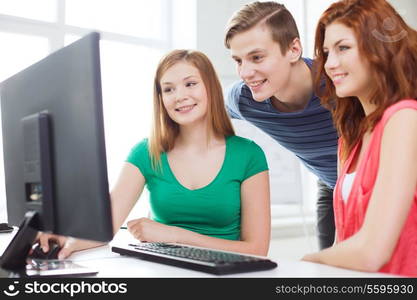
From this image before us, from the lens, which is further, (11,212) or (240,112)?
(240,112)

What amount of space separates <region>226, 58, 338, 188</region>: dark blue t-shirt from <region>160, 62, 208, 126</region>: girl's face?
0.35 meters

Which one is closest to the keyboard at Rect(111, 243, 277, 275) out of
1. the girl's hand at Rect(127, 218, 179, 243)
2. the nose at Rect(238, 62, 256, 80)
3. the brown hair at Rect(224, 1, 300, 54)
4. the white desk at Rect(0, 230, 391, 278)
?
the white desk at Rect(0, 230, 391, 278)

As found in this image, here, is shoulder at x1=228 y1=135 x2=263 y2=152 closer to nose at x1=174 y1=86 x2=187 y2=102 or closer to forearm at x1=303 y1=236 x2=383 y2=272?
nose at x1=174 y1=86 x2=187 y2=102

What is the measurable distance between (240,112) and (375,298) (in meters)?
1.33

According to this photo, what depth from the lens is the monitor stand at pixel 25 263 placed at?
0.85m

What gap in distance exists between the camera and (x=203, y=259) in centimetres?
87

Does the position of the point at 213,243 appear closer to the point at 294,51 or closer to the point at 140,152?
the point at 140,152

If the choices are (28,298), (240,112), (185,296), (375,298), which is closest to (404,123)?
(375,298)

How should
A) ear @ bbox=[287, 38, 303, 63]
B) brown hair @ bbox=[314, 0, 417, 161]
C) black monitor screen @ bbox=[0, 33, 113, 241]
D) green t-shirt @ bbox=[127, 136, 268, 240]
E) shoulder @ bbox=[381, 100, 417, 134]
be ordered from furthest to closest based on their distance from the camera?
ear @ bbox=[287, 38, 303, 63]
green t-shirt @ bbox=[127, 136, 268, 240]
brown hair @ bbox=[314, 0, 417, 161]
shoulder @ bbox=[381, 100, 417, 134]
black monitor screen @ bbox=[0, 33, 113, 241]

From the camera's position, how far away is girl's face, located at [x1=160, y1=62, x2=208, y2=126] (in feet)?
5.06

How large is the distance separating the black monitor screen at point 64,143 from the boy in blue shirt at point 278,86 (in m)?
0.85

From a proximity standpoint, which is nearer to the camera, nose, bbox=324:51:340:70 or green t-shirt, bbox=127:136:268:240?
nose, bbox=324:51:340:70

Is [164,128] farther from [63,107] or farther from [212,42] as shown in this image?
[212,42]

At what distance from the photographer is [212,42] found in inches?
129
